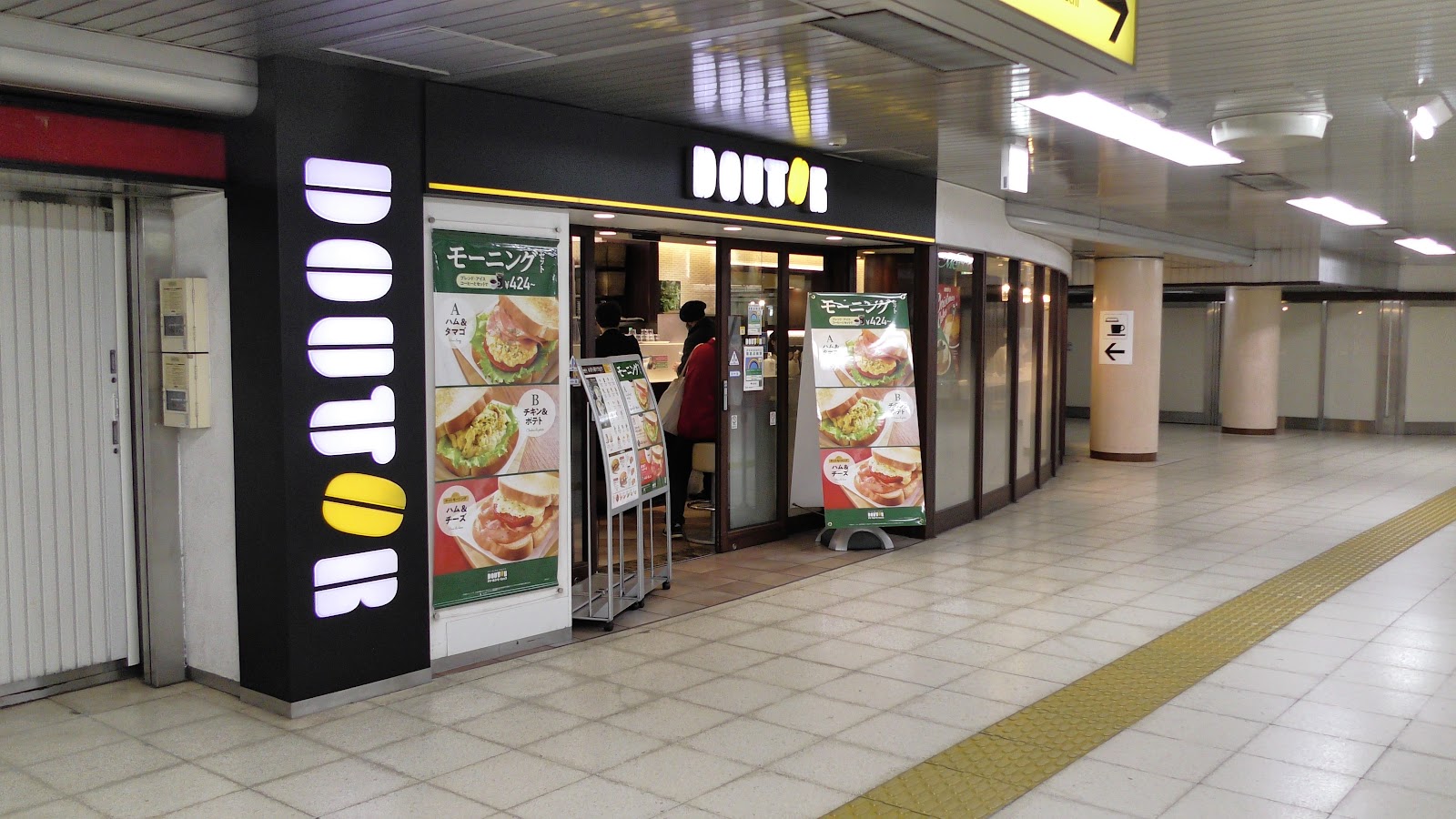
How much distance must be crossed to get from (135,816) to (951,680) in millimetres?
3298

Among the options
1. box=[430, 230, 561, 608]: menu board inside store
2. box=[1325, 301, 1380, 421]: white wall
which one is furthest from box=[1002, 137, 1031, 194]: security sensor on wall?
box=[1325, 301, 1380, 421]: white wall

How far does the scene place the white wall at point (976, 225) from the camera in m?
8.60

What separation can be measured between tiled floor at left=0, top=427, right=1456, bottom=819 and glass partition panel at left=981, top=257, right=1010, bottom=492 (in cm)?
266

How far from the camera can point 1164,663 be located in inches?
212

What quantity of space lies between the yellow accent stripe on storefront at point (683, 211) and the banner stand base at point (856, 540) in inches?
83.7

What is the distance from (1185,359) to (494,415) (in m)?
17.5

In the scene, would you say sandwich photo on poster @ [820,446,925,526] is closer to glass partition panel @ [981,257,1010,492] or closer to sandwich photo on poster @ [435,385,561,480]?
glass partition panel @ [981,257,1010,492]

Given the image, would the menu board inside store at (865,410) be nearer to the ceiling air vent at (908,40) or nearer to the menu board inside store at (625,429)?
the menu board inside store at (625,429)

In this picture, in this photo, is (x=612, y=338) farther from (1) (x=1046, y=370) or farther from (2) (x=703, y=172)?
(1) (x=1046, y=370)

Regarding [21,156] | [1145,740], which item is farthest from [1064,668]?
[21,156]

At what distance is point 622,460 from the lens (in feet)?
19.7

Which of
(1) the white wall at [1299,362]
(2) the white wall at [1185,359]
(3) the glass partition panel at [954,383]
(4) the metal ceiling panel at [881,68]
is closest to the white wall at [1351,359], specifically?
(1) the white wall at [1299,362]

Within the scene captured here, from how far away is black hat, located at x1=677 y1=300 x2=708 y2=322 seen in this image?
8.36 meters

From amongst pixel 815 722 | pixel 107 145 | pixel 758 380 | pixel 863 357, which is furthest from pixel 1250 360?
pixel 107 145
